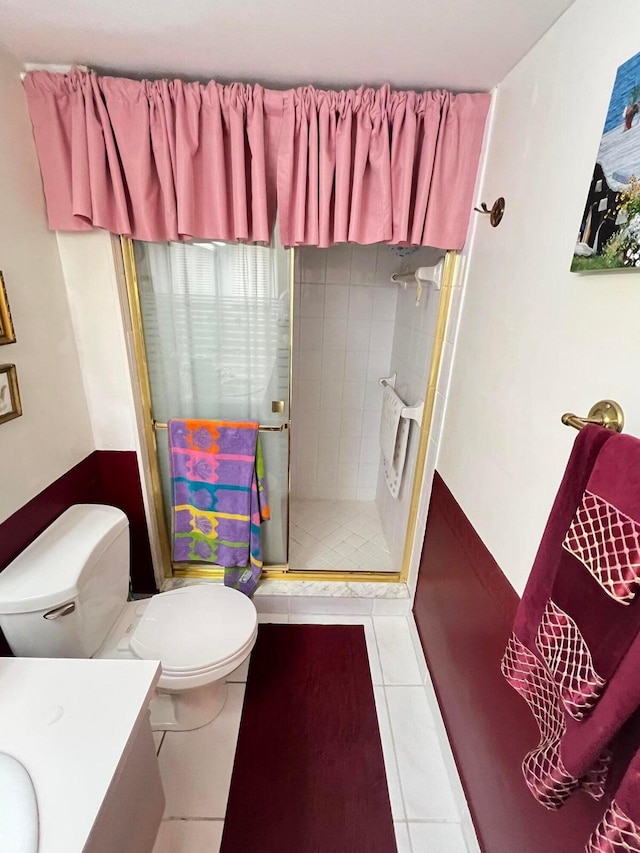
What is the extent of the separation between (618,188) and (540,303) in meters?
0.27

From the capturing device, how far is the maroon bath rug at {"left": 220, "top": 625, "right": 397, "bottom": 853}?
1171 millimetres

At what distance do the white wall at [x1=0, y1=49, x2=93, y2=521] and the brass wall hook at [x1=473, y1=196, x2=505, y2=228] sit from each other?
1.44 m

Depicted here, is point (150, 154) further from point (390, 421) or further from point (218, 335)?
point (390, 421)

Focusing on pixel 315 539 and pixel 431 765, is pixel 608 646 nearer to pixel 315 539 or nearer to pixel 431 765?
pixel 431 765

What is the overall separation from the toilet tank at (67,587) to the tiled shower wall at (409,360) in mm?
1268

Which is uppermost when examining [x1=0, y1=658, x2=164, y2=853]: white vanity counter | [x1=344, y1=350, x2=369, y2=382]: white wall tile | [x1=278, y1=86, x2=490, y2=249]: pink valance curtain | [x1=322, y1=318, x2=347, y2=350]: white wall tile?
[x1=278, y1=86, x2=490, y2=249]: pink valance curtain

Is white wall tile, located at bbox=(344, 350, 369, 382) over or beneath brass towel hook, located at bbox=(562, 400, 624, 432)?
beneath

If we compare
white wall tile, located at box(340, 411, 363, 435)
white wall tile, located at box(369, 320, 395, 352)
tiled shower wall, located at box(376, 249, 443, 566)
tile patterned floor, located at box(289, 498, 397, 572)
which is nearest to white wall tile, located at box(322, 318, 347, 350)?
white wall tile, located at box(369, 320, 395, 352)

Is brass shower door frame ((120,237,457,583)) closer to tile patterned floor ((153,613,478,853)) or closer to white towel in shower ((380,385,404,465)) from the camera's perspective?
white towel in shower ((380,385,404,465))

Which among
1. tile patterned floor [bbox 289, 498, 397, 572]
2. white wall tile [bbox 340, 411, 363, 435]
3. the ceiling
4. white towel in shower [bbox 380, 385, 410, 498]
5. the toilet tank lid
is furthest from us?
white wall tile [bbox 340, 411, 363, 435]

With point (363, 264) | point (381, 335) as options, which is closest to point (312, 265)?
point (363, 264)

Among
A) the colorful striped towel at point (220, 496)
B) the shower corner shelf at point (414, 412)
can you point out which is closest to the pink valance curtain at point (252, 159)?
the shower corner shelf at point (414, 412)

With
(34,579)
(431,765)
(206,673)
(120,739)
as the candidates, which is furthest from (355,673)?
(34,579)

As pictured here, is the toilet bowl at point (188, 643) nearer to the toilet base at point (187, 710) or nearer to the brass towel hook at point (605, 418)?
the toilet base at point (187, 710)
